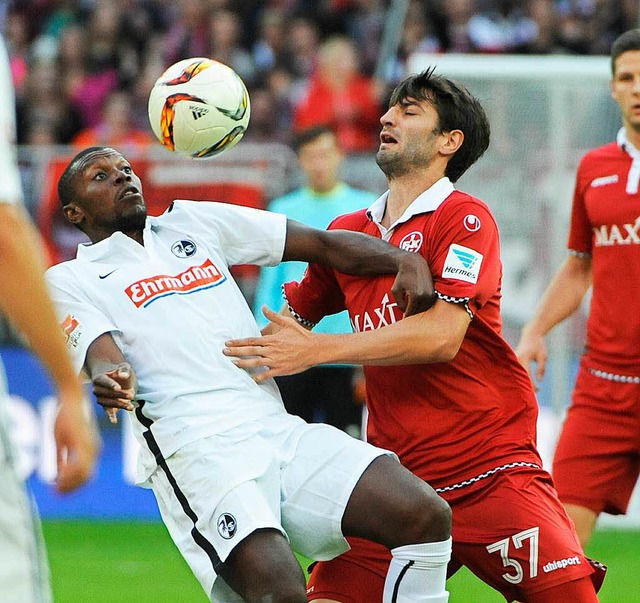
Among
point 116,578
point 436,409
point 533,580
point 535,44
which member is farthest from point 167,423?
point 535,44

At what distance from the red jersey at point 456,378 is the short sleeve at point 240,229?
0.36 metres

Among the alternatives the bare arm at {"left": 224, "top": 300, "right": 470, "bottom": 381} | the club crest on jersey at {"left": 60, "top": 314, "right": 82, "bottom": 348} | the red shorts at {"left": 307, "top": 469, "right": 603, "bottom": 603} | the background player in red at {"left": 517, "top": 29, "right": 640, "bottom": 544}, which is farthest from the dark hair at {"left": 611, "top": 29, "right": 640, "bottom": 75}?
the club crest on jersey at {"left": 60, "top": 314, "right": 82, "bottom": 348}

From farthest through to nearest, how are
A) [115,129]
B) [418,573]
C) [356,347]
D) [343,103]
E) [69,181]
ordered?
1. [115,129]
2. [343,103]
3. [69,181]
4. [356,347]
5. [418,573]

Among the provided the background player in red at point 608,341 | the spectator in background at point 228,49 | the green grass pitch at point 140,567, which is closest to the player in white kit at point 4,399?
the background player in red at point 608,341

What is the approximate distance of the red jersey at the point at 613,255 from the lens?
19.8 ft

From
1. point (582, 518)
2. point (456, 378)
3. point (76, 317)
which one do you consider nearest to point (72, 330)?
point (76, 317)

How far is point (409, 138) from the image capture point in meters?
4.90

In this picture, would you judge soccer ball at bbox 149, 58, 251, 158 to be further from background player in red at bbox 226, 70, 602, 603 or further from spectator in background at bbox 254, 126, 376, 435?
spectator in background at bbox 254, 126, 376, 435

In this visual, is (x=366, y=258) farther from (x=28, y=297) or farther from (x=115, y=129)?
(x=115, y=129)

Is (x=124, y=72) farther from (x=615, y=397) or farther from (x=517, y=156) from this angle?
(x=615, y=397)

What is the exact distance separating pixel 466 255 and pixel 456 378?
450 mm

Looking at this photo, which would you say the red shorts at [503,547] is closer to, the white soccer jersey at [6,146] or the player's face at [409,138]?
the player's face at [409,138]

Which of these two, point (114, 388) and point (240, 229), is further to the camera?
point (240, 229)

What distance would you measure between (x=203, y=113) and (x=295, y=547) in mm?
1701
